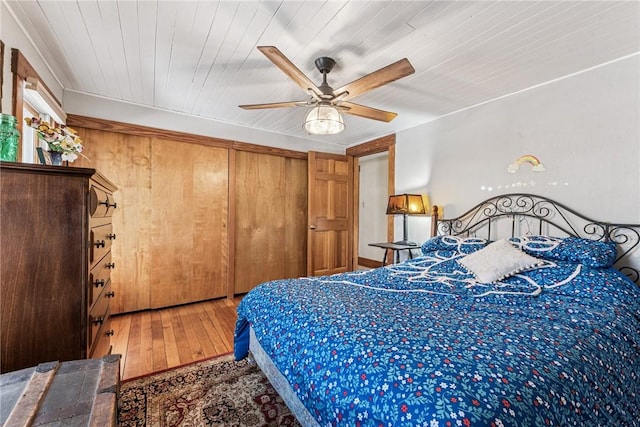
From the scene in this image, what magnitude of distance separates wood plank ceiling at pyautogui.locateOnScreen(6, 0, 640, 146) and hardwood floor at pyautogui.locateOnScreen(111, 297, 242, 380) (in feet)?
7.75

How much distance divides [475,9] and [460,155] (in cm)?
172

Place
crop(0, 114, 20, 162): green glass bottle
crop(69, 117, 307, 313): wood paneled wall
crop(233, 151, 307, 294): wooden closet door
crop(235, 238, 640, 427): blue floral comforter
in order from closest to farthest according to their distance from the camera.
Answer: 1. crop(235, 238, 640, 427): blue floral comforter
2. crop(0, 114, 20, 162): green glass bottle
3. crop(69, 117, 307, 313): wood paneled wall
4. crop(233, 151, 307, 294): wooden closet door

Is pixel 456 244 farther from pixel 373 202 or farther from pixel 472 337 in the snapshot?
pixel 373 202

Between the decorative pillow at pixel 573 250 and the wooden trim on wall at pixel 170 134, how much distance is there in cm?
309

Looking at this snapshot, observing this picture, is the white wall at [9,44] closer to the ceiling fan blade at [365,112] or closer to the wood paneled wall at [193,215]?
the wood paneled wall at [193,215]

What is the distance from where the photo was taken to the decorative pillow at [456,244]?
7.94 ft

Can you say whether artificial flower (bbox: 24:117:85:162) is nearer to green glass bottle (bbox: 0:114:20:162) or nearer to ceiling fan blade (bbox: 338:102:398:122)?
green glass bottle (bbox: 0:114:20:162)

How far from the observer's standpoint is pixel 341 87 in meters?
1.88

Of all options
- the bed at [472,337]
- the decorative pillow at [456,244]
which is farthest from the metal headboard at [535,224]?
the decorative pillow at [456,244]

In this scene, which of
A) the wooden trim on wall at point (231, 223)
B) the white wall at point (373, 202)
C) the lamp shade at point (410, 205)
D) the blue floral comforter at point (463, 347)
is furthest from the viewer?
the white wall at point (373, 202)

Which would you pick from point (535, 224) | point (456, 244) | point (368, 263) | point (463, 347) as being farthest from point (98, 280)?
point (368, 263)

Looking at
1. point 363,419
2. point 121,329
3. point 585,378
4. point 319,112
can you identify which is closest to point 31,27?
point 319,112

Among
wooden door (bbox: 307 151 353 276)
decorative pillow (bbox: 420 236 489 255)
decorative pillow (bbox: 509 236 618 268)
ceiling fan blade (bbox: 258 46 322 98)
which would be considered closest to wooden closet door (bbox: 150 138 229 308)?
wooden door (bbox: 307 151 353 276)

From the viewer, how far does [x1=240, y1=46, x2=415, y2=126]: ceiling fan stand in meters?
1.60
